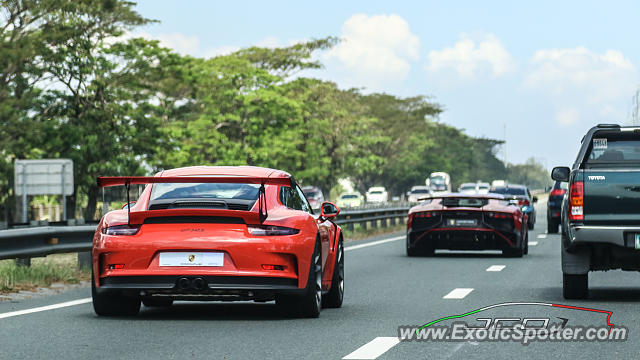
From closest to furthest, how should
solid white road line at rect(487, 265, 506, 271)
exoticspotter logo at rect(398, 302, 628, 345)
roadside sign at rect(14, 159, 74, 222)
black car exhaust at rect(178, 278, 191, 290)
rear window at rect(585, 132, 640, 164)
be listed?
1. exoticspotter logo at rect(398, 302, 628, 345)
2. black car exhaust at rect(178, 278, 191, 290)
3. rear window at rect(585, 132, 640, 164)
4. solid white road line at rect(487, 265, 506, 271)
5. roadside sign at rect(14, 159, 74, 222)

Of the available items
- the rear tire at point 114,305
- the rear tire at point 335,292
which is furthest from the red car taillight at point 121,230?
the rear tire at point 335,292

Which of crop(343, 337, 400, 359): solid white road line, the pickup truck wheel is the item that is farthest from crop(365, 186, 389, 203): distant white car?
crop(343, 337, 400, 359): solid white road line

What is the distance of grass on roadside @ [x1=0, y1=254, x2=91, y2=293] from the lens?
14.2m

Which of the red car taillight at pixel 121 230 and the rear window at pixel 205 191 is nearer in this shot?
the red car taillight at pixel 121 230

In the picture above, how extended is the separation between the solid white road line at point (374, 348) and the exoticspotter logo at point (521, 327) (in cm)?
16

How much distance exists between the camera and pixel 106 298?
34.2ft

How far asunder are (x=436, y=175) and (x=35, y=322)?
93.2 meters

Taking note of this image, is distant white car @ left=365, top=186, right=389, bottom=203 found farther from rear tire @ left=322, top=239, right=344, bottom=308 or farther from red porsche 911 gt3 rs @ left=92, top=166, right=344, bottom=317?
red porsche 911 gt3 rs @ left=92, top=166, right=344, bottom=317

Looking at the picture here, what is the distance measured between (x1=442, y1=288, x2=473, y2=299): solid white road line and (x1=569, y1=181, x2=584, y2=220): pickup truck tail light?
1.75 m

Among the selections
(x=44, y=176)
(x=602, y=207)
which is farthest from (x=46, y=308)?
(x=44, y=176)

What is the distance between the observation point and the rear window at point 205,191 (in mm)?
10250

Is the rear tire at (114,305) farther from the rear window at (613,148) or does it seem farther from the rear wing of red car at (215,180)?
the rear window at (613,148)

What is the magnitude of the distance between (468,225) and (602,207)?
8.95 m

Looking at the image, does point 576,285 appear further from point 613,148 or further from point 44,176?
point 44,176
